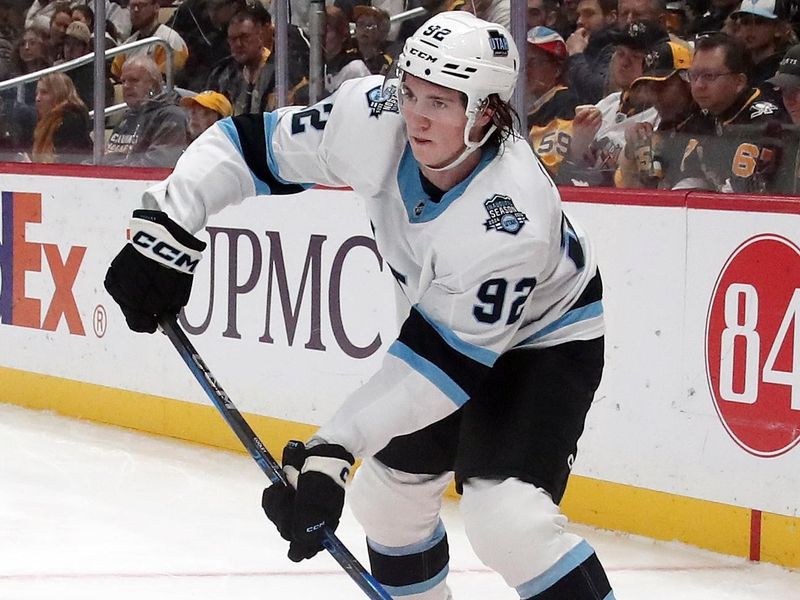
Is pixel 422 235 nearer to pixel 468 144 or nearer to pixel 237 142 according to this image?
pixel 468 144

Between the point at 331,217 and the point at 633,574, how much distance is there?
147cm

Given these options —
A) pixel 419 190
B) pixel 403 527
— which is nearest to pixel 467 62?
pixel 419 190

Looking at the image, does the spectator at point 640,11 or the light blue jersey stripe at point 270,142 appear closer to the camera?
the light blue jersey stripe at point 270,142

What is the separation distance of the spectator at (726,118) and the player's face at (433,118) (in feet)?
4.95

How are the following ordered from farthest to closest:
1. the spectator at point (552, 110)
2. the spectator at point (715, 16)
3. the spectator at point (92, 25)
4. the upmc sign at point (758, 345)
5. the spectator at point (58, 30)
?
the spectator at point (58, 30)
the spectator at point (92, 25)
the spectator at point (552, 110)
the spectator at point (715, 16)
the upmc sign at point (758, 345)

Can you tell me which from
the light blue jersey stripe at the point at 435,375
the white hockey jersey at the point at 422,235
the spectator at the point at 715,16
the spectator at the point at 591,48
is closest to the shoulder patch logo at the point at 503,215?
the white hockey jersey at the point at 422,235

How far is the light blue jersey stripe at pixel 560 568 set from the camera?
216 centimetres

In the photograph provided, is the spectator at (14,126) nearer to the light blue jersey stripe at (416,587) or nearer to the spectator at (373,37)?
the spectator at (373,37)

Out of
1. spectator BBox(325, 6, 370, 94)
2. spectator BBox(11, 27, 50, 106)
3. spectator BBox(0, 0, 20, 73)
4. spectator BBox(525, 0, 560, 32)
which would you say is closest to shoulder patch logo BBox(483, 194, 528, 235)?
spectator BBox(525, 0, 560, 32)

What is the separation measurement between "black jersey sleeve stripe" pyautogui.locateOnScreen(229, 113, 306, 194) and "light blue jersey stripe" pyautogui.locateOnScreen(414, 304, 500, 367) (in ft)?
1.74

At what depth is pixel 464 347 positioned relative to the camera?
204cm

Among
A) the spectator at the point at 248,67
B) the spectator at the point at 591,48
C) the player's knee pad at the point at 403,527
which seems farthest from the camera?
the spectator at the point at 248,67

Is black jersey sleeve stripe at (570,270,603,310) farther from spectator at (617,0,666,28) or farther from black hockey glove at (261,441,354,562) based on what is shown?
spectator at (617,0,666,28)

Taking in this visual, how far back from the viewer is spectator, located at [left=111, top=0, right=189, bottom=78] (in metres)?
4.87
